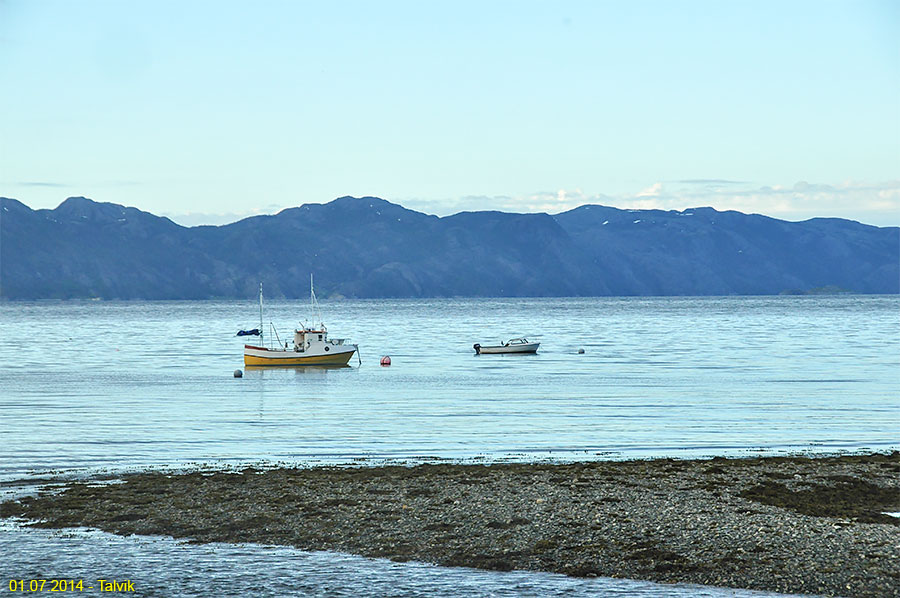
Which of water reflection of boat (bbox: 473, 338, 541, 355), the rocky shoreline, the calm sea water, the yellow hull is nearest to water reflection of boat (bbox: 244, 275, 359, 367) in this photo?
the yellow hull

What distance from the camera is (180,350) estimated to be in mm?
120562

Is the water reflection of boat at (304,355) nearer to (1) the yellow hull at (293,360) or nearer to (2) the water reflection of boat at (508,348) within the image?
(1) the yellow hull at (293,360)

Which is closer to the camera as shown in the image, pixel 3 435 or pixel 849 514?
pixel 849 514

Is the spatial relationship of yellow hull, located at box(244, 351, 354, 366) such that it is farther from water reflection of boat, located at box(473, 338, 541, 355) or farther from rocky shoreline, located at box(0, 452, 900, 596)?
rocky shoreline, located at box(0, 452, 900, 596)

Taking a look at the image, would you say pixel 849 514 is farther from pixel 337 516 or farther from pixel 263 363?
pixel 263 363

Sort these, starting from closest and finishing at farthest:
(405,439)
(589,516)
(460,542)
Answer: (460,542) → (589,516) → (405,439)

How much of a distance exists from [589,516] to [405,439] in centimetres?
1779

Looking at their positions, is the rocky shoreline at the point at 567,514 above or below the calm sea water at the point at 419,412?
above

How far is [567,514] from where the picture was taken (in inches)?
896

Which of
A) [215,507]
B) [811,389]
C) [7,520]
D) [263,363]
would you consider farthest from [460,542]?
[263,363]

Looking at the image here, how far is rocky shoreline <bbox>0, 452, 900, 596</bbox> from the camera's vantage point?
19000 mm

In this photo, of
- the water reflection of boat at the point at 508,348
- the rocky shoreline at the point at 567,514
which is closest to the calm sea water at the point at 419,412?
the rocky shoreline at the point at 567,514

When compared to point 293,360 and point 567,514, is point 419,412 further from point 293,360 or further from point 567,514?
point 293,360

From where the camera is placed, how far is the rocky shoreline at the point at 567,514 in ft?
62.3
